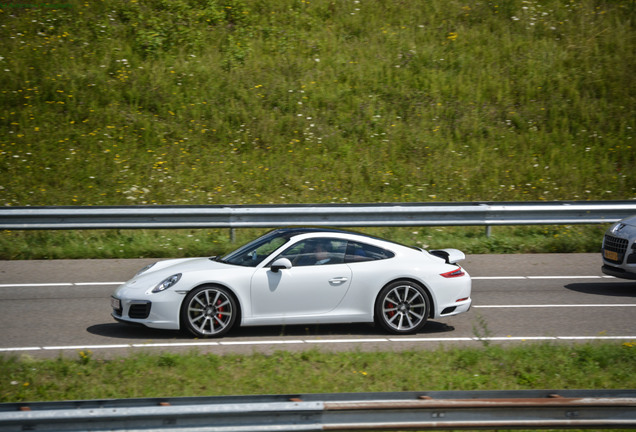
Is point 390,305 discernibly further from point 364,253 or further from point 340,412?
point 340,412

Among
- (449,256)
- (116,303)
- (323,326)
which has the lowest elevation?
(323,326)

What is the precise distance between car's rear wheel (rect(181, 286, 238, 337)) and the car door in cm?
29

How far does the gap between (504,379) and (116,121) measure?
48.5 ft

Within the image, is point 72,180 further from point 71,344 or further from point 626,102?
point 626,102

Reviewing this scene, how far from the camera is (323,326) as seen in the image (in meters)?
8.42

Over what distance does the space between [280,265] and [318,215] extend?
5.58 m

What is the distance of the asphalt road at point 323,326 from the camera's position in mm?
7496

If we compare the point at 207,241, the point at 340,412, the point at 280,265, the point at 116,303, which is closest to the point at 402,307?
the point at 280,265

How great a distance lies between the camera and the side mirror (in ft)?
25.3

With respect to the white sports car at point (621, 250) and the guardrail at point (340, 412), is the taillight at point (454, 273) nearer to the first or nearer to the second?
the white sports car at point (621, 250)

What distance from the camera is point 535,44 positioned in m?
21.8

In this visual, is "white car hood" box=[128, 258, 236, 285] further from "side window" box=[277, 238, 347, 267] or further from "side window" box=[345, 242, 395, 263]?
"side window" box=[345, 242, 395, 263]

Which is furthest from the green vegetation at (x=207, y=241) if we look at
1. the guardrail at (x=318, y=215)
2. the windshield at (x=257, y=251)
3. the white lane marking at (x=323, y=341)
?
the white lane marking at (x=323, y=341)

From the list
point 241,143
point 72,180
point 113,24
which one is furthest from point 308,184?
point 113,24
